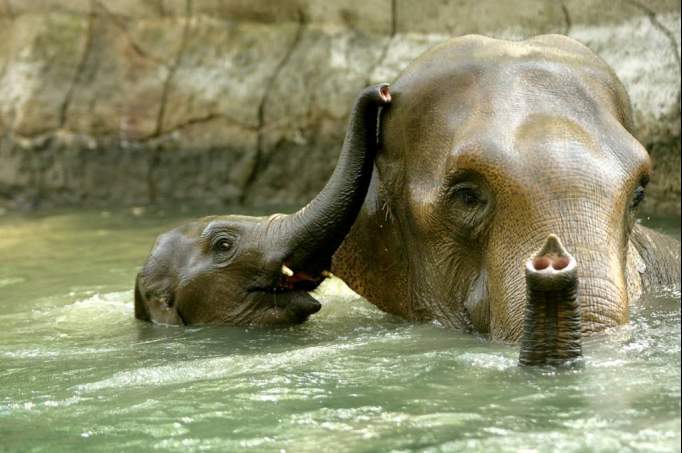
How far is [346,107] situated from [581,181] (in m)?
7.24

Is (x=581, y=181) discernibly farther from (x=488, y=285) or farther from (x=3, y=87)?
(x=3, y=87)

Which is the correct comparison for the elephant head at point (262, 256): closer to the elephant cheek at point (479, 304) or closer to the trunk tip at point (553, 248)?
the elephant cheek at point (479, 304)

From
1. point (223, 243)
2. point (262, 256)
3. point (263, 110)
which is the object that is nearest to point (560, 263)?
point (262, 256)

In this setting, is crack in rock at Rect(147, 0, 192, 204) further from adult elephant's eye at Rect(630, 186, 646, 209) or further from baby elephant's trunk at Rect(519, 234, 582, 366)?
baby elephant's trunk at Rect(519, 234, 582, 366)

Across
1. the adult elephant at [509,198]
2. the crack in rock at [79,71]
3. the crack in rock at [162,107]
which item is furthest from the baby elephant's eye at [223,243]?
the crack in rock at [79,71]

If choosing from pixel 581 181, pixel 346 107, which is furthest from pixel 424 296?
pixel 346 107

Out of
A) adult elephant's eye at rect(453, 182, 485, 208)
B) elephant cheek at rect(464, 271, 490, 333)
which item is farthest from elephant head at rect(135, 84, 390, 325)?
elephant cheek at rect(464, 271, 490, 333)

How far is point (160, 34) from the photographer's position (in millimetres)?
14570

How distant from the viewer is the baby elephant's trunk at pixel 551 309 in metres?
5.09

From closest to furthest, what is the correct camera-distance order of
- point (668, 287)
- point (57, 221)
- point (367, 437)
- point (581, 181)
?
point (367, 437) → point (581, 181) → point (668, 287) → point (57, 221)

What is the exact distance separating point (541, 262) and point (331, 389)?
0.93 m

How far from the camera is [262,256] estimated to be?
757cm

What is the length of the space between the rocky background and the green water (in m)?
5.35

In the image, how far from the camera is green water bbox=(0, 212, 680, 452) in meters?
4.58
